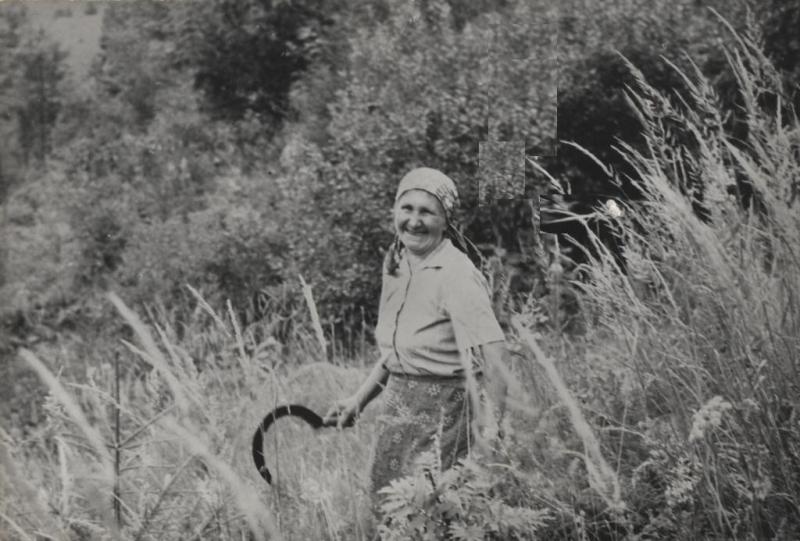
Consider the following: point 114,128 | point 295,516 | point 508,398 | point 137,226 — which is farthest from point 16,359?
point 508,398

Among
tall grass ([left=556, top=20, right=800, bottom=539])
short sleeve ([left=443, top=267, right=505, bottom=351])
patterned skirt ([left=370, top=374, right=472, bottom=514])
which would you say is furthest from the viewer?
patterned skirt ([left=370, top=374, right=472, bottom=514])

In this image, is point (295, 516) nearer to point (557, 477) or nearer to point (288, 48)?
point (557, 477)

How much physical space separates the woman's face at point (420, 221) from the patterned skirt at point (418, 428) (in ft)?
1.26

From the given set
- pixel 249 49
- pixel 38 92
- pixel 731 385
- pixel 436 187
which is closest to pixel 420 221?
pixel 436 187

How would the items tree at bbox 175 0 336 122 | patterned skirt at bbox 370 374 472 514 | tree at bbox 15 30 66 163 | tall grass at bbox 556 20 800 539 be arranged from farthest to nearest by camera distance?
tree at bbox 15 30 66 163
tree at bbox 175 0 336 122
patterned skirt at bbox 370 374 472 514
tall grass at bbox 556 20 800 539

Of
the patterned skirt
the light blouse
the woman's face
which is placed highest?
the woman's face

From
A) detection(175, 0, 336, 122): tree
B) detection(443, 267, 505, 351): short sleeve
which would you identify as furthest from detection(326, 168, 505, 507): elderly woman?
detection(175, 0, 336, 122): tree

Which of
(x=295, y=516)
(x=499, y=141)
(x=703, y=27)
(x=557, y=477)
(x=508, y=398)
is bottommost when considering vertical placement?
(x=295, y=516)

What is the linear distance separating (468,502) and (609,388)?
91 centimetres

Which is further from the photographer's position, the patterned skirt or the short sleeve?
the patterned skirt

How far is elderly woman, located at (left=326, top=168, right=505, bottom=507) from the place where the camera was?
218cm

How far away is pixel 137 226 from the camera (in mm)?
7668

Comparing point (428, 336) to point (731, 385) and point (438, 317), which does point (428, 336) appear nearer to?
point (438, 317)

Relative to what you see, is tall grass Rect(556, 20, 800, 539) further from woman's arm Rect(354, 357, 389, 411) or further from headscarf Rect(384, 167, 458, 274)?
woman's arm Rect(354, 357, 389, 411)
